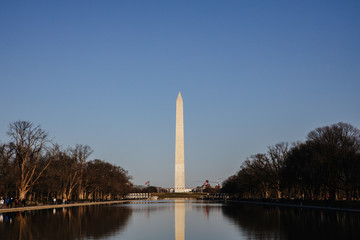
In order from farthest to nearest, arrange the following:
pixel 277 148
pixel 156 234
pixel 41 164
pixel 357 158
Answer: pixel 277 148 → pixel 41 164 → pixel 357 158 → pixel 156 234

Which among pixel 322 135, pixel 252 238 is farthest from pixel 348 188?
pixel 252 238

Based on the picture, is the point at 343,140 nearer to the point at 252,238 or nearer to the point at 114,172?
the point at 252,238

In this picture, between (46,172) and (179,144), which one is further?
(179,144)

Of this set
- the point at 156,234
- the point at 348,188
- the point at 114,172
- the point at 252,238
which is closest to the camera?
the point at 252,238

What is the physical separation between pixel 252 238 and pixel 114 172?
7888cm

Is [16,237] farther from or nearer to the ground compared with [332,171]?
nearer to the ground

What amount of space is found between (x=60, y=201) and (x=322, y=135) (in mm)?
40500

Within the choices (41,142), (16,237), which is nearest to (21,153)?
(41,142)

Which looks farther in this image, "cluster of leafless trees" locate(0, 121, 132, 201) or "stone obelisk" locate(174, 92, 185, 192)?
"stone obelisk" locate(174, 92, 185, 192)

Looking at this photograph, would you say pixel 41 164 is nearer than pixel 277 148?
Yes

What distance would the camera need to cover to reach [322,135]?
168 ft

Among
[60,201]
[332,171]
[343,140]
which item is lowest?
[60,201]

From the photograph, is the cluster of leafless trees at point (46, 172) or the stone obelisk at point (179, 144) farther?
the stone obelisk at point (179, 144)

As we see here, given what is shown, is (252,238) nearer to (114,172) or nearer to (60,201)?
(60,201)
